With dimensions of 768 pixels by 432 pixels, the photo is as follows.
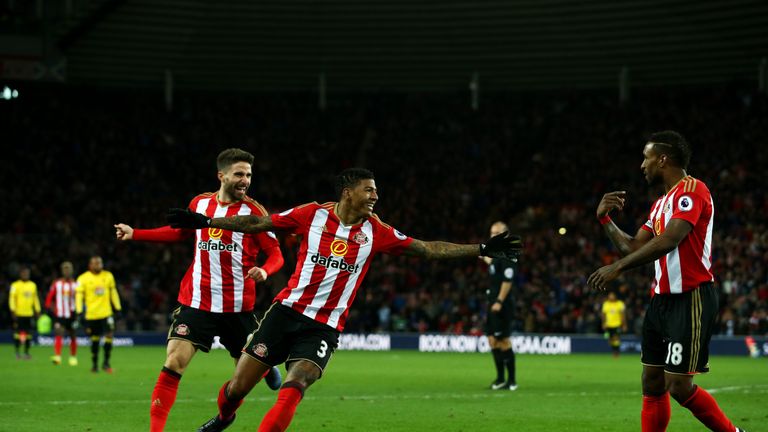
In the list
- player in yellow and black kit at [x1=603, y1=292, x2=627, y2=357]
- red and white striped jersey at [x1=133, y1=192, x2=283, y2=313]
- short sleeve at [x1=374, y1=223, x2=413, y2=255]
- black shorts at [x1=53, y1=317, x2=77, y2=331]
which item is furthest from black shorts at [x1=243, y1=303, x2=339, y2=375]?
player in yellow and black kit at [x1=603, y1=292, x2=627, y2=357]

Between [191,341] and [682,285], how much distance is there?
4351 millimetres

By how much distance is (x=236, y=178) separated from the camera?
33.4 feet

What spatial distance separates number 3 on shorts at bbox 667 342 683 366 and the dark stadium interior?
23.0 meters

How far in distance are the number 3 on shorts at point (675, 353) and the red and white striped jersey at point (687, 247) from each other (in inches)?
16.5

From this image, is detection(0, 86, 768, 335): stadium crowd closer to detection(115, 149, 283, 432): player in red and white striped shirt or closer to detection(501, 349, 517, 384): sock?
detection(501, 349, 517, 384): sock

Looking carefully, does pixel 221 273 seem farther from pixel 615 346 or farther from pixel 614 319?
pixel 614 319

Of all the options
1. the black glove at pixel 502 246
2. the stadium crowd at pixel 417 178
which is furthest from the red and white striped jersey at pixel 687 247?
the stadium crowd at pixel 417 178

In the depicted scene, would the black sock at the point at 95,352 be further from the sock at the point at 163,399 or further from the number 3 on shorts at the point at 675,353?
the number 3 on shorts at the point at 675,353

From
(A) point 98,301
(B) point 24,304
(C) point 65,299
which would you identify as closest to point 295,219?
(A) point 98,301

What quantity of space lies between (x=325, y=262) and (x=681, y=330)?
2787mm

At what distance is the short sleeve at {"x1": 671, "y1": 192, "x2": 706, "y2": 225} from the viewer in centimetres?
834

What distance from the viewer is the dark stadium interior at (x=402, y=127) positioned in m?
34.3

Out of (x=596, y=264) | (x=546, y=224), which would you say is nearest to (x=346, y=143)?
(x=546, y=224)

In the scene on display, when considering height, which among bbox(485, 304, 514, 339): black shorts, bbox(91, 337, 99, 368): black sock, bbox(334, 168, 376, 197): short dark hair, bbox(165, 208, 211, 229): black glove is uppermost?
bbox(334, 168, 376, 197): short dark hair
